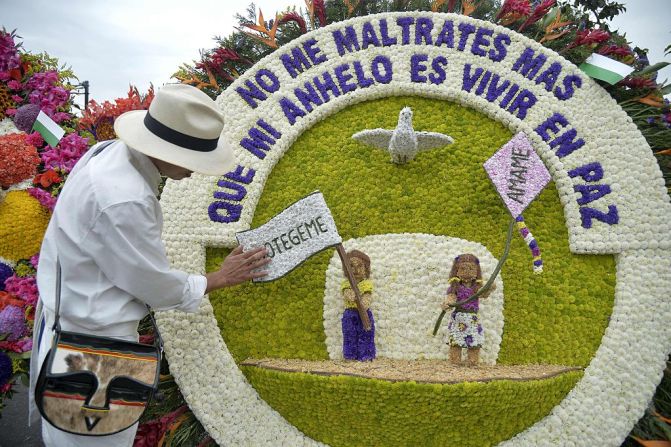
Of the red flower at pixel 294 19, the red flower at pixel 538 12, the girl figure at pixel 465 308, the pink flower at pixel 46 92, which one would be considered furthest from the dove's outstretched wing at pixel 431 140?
the pink flower at pixel 46 92

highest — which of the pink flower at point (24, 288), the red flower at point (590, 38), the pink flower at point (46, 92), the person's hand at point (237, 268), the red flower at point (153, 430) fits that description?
the red flower at point (590, 38)

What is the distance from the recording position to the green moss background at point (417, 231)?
3908 mm

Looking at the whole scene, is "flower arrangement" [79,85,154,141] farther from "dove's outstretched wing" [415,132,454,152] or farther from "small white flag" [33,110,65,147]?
"dove's outstretched wing" [415,132,454,152]

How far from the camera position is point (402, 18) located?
4.71 metres

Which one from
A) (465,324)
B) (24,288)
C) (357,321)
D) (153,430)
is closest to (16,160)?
(24,288)

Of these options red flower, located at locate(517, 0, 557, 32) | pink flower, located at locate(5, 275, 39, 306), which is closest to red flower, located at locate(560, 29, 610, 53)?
red flower, located at locate(517, 0, 557, 32)

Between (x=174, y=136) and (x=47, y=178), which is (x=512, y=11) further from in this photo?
(x=47, y=178)

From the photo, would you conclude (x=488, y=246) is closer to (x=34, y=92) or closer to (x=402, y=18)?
(x=402, y=18)

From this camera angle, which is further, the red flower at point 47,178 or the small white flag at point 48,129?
the small white flag at point 48,129

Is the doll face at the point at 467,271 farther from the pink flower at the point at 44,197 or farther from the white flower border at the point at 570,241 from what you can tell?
the pink flower at the point at 44,197

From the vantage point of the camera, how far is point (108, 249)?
7.82 feet

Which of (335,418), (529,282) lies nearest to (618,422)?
(529,282)

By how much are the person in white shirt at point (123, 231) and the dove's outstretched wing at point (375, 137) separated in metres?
1.49

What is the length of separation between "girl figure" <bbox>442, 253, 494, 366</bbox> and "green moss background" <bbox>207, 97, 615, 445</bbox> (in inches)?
14.2
